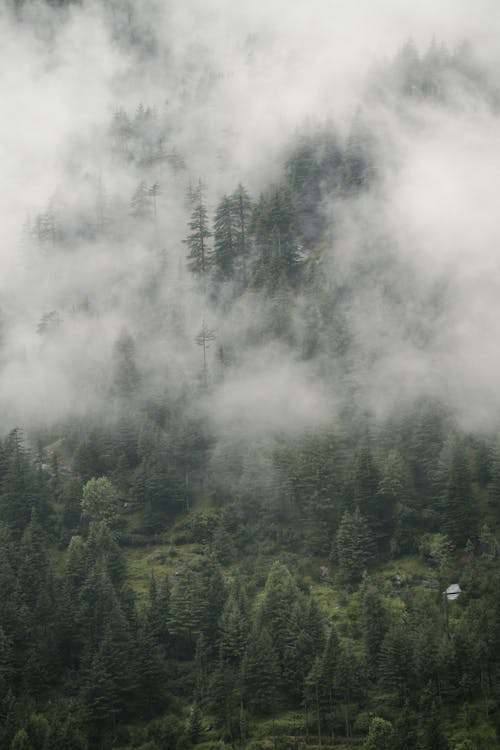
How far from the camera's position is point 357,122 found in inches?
6870

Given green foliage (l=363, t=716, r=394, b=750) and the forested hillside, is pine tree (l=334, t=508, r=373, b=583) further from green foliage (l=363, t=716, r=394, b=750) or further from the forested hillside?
green foliage (l=363, t=716, r=394, b=750)

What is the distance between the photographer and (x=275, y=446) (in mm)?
121625

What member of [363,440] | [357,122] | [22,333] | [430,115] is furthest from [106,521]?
[430,115]

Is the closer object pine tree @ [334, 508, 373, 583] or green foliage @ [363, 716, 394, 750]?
green foliage @ [363, 716, 394, 750]

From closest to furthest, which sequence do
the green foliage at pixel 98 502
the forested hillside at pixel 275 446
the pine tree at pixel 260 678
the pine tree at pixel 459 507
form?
the forested hillside at pixel 275 446 → the pine tree at pixel 260 678 → the pine tree at pixel 459 507 → the green foliage at pixel 98 502

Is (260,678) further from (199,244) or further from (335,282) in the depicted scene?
(199,244)

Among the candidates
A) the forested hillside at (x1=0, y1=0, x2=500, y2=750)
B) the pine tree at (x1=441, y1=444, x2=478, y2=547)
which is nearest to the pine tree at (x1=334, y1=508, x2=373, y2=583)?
the forested hillside at (x1=0, y1=0, x2=500, y2=750)

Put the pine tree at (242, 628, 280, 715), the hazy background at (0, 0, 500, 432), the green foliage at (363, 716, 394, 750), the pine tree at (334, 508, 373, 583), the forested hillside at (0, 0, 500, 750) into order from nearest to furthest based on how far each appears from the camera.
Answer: the green foliage at (363, 716, 394, 750) < the forested hillside at (0, 0, 500, 750) < the pine tree at (242, 628, 280, 715) < the pine tree at (334, 508, 373, 583) < the hazy background at (0, 0, 500, 432)

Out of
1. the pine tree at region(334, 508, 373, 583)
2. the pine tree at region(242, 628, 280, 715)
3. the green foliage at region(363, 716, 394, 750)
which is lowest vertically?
the green foliage at region(363, 716, 394, 750)

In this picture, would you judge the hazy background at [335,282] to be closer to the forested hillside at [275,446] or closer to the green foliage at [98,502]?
the forested hillside at [275,446]

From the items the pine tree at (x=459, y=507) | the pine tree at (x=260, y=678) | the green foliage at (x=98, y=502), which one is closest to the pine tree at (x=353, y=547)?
the pine tree at (x=459, y=507)

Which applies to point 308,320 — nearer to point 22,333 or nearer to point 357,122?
point 357,122

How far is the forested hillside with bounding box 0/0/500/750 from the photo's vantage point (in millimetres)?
83312

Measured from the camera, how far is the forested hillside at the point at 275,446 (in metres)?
83.3
